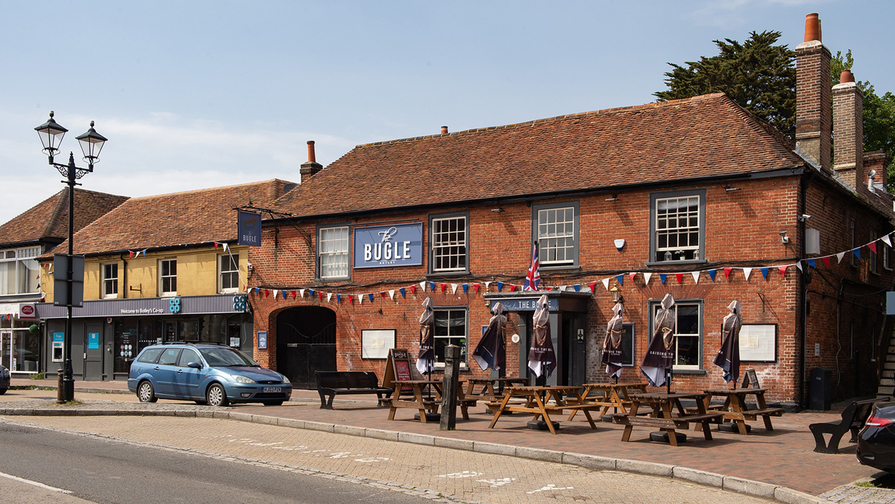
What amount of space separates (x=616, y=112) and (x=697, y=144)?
3819 millimetres

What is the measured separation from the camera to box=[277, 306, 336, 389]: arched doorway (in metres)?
25.9

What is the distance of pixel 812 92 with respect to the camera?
21.4 meters

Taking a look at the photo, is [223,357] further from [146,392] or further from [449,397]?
[449,397]

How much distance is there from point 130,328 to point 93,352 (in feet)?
7.38

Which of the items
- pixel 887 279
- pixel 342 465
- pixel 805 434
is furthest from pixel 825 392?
pixel 342 465

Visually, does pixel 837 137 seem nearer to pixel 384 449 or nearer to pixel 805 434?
pixel 805 434

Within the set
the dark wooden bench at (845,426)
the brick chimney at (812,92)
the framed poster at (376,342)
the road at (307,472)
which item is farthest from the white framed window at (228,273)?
the dark wooden bench at (845,426)

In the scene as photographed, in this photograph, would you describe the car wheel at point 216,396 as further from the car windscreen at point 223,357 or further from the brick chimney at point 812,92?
the brick chimney at point 812,92

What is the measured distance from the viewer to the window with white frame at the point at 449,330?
75.6 ft

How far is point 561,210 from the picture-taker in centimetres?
2166

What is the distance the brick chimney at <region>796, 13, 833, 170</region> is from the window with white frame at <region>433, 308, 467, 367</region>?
10.1m

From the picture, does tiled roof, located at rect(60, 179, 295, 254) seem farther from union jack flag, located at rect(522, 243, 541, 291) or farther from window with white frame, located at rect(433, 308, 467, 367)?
union jack flag, located at rect(522, 243, 541, 291)

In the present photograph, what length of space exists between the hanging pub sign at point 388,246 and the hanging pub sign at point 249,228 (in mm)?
3485

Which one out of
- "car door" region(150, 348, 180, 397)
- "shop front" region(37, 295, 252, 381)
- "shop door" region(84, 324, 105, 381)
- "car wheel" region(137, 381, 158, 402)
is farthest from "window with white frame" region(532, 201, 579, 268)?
"shop door" region(84, 324, 105, 381)
